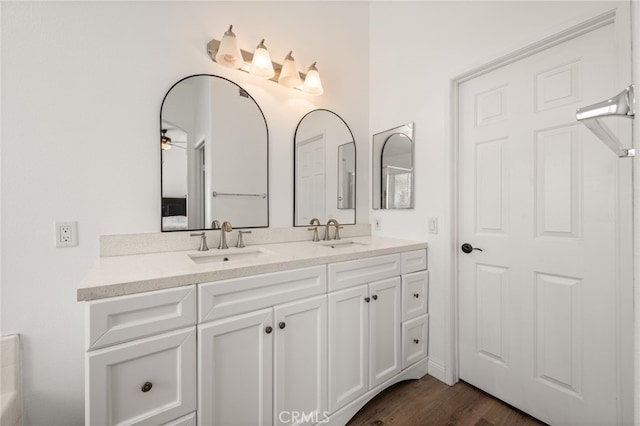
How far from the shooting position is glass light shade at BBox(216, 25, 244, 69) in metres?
1.59

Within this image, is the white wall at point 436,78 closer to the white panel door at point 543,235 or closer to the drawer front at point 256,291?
the white panel door at point 543,235

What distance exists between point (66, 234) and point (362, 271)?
1462 mm

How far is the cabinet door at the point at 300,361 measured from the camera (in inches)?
47.6

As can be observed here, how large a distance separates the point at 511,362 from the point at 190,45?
262 cm

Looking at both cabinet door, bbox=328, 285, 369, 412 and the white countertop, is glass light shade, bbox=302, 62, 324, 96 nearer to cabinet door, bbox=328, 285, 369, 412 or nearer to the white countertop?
the white countertop

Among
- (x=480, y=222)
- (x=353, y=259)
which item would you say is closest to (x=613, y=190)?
(x=480, y=222)

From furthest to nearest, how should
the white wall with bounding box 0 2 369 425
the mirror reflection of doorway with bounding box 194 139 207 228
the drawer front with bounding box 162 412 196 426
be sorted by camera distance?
the mirror reflection of doorway with bounding box 194 139 207 228, the white wall with bounding box 0 2 369 425, the drawer front with bounding box 162 412 196 426

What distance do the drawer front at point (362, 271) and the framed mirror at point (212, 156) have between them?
2.24 feet

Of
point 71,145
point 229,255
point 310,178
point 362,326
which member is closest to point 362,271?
point 362,326

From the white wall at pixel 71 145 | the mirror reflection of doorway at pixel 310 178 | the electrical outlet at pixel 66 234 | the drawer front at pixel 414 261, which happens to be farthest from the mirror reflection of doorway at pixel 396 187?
the electrical outlet at pixel 66 234

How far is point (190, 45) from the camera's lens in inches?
62.9

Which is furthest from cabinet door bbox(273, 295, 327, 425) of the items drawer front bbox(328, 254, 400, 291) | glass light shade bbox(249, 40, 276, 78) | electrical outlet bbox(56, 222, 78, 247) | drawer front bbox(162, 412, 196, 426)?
glass light shade bbox(249, 40, 276, 78)

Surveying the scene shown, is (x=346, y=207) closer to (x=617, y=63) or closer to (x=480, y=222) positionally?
(x=480, y=222)

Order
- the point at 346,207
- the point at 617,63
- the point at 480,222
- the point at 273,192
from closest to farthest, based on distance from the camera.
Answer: the point at 617,63 < the point at 480,222 < the point at 273,192 < the point at 346,207
